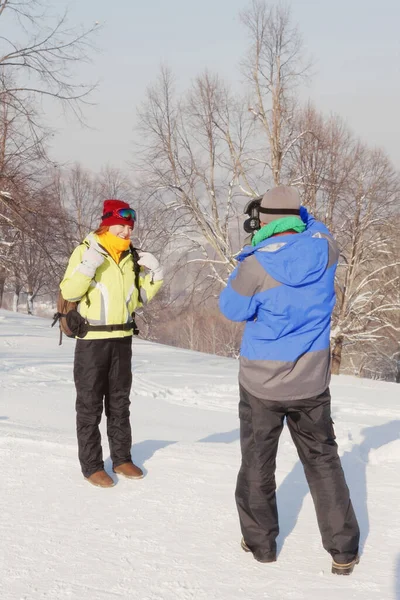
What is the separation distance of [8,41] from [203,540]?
10.7 meters

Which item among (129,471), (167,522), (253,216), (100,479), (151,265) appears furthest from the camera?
(151,265)

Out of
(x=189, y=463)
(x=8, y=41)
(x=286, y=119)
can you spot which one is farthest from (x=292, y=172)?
(x=189, y=463)

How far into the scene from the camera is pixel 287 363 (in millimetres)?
2818

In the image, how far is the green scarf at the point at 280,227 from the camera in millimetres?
2873

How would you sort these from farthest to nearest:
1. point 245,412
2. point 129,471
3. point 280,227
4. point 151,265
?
1. point 151,265
2. point 129,471
3. point 245,412
4. point 280,227

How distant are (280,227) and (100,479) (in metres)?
2.05

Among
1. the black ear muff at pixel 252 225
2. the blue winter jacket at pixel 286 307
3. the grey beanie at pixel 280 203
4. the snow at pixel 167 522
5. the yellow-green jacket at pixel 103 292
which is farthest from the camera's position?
the yellow-green jacket at pixel 103 292

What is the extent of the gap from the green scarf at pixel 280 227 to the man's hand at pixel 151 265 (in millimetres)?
1289

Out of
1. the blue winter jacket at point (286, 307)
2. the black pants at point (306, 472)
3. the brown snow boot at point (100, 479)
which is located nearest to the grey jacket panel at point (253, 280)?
the blue winter jacket at point (286, 307)

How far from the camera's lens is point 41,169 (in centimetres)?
1271

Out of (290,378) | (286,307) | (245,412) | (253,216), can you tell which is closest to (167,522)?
(245,412)

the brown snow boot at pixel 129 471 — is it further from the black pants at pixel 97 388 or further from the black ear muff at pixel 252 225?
the black ear muff at pixel 252 225

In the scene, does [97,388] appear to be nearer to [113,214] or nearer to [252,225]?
[113,214]

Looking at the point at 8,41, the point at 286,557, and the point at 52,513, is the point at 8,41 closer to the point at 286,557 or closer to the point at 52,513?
the point at 52,513
